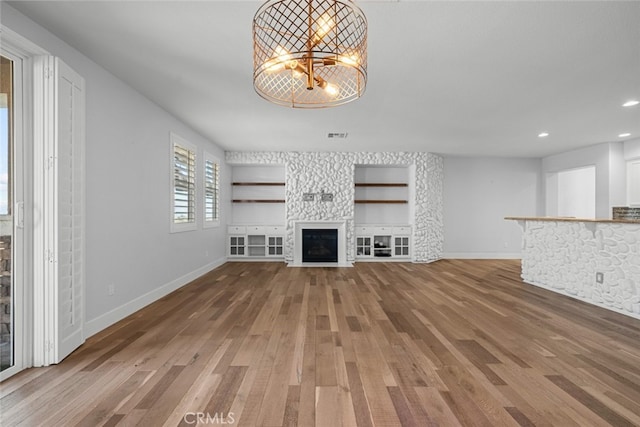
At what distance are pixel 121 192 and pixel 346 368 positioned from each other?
9.71 feet

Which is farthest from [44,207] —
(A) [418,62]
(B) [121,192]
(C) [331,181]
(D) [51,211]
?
(C) [331,181]

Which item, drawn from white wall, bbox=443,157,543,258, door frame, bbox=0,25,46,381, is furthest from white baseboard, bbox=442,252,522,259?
door frame, bbox=0,25,46,381

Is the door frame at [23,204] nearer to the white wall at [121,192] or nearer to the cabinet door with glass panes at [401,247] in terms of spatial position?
the white wall at [121,192]

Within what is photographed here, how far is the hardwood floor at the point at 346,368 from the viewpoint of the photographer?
1745mm

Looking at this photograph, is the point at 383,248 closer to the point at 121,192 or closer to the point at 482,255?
the point at 482,255

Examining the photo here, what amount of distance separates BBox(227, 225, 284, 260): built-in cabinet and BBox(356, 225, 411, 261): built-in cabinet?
1.91m

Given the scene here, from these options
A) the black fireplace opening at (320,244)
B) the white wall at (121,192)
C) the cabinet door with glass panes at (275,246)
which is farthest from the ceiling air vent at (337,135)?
the cabinet door with glass panes at (275,246)

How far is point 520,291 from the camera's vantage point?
4.51m

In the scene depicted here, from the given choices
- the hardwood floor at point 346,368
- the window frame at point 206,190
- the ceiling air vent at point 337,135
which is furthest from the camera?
the window frame at point 206,190

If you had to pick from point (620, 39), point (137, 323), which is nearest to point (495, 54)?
point (620, 39)

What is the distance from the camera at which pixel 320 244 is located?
7.08 metres

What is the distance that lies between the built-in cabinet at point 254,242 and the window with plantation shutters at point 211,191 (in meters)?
0.80

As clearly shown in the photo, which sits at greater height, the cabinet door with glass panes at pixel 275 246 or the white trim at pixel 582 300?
the cabinet door with glass panes at pixel 275 246

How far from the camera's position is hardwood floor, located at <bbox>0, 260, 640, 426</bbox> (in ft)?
5.73
